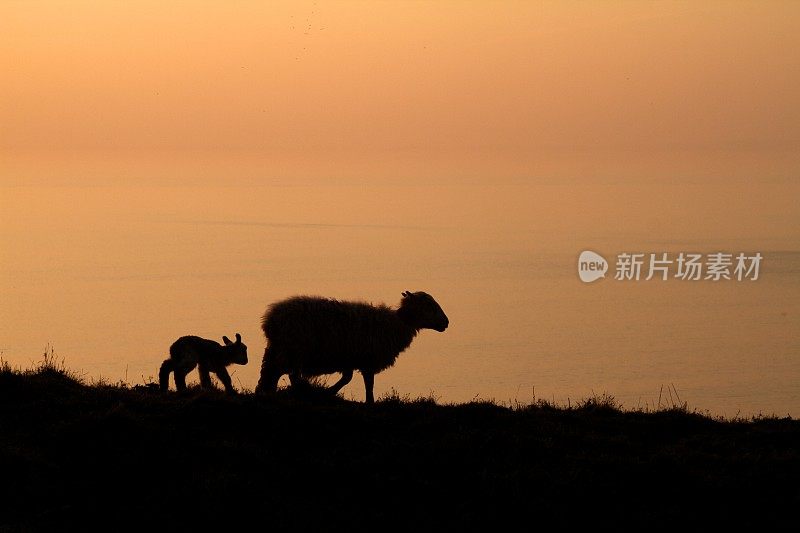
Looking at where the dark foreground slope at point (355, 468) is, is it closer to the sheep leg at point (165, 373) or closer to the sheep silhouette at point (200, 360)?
the sheep leg at point (165, 373)

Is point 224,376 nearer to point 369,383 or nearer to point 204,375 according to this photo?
point 204,375

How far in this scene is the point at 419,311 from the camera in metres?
19.4

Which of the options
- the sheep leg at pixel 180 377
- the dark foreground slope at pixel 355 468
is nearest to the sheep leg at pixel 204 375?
the sheep leg at pixel 180 377

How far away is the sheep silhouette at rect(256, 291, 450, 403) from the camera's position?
57.1 ft

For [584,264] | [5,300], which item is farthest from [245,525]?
[584,264]

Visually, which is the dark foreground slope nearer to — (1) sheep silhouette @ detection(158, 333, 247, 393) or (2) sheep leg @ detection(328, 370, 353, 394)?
(2) sheep leg @ detection(328, 370, 353, 394)

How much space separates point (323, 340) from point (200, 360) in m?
1.71

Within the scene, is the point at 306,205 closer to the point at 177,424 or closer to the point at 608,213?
the point at 608,213

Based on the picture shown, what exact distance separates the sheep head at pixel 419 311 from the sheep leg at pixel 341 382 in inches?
73.2

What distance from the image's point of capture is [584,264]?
102 meters

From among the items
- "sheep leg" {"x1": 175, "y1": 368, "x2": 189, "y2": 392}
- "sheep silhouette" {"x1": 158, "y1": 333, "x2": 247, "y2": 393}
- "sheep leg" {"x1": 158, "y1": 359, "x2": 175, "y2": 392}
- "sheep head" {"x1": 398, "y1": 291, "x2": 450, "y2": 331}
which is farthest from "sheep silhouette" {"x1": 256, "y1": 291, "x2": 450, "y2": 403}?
"sheep leg" {"x1": 158, "y1": 359, "x2": 175, "y2": 392}

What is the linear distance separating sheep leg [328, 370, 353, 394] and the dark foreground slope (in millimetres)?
2089

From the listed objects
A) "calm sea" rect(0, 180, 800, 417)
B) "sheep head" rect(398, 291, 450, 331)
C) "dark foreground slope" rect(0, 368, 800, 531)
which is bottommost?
"dark foreground slope" rect(0, 368, 800, 531)

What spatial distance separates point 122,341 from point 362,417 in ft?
150
